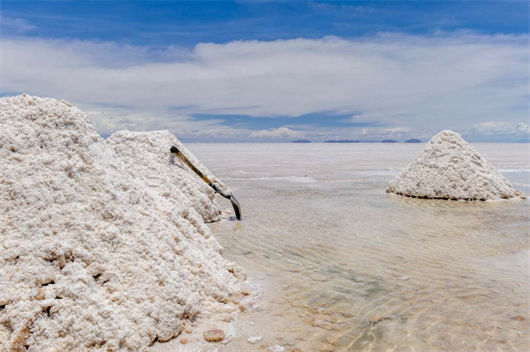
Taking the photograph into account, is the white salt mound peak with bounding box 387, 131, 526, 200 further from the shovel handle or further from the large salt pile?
the shovel handle

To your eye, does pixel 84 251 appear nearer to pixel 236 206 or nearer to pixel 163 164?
pixel 163 164

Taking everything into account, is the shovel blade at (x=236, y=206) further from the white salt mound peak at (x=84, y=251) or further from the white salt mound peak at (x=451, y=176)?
the white salt mound peak at (x=451, y=176)

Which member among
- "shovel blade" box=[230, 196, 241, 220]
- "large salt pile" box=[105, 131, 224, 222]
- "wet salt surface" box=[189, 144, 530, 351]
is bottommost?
"wet salt surface" box=[189, 144, 530, 351]

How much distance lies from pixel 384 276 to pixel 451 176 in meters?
8.00

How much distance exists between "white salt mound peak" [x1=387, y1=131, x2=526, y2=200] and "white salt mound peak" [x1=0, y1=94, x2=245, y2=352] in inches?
351

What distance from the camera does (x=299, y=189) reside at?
46.8 ft

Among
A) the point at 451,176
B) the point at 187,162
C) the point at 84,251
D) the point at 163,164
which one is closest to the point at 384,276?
the point at 84,251

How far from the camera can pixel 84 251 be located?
11.2 feet

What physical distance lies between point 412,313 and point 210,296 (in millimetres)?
2160

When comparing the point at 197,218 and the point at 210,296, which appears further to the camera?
the point at 197,218

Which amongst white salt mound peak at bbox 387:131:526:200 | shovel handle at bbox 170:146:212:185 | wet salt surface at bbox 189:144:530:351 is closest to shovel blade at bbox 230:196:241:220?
wet salt surface at bbox 189:144:530:351

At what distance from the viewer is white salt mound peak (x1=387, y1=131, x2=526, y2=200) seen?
38.1 ft

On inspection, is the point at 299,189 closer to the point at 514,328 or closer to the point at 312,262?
the point at 312,262

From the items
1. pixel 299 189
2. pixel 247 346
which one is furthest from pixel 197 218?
pixel 299 189
